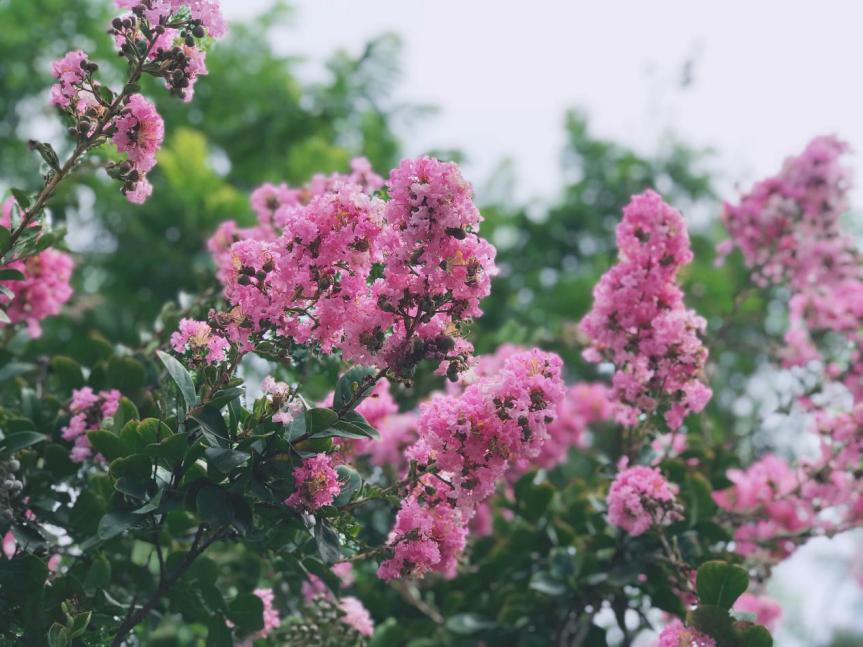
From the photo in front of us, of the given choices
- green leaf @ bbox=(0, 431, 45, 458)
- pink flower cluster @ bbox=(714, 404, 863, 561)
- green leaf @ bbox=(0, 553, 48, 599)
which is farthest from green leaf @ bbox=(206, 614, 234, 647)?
pink flower cluster @ bbox=(714, 404, 863, 561)

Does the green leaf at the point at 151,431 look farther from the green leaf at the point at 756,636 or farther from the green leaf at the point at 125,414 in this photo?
the green leaf at the point at 756,636

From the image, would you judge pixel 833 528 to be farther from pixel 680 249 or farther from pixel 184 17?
pixel 184 17

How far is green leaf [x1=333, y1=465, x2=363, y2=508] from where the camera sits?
183 centimetres

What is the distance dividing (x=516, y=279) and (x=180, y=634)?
382cm

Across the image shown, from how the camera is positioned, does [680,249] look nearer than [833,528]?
Yes

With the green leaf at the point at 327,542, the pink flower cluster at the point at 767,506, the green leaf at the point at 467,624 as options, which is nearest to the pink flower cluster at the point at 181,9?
the green leaf at the point at 327,542

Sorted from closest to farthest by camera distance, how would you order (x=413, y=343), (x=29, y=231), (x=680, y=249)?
(x=413, y=343)
(x=29, y=231)
(x=680, y=249)

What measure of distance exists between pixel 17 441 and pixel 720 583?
171 cm

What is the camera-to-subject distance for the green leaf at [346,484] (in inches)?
72.0

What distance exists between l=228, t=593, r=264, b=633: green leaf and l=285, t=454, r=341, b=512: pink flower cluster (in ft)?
1.71

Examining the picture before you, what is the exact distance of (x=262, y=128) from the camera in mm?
7223

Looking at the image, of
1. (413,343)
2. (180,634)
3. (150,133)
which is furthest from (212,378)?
(180,634)

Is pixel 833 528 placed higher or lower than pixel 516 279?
lower

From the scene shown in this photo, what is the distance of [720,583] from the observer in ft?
6.63
